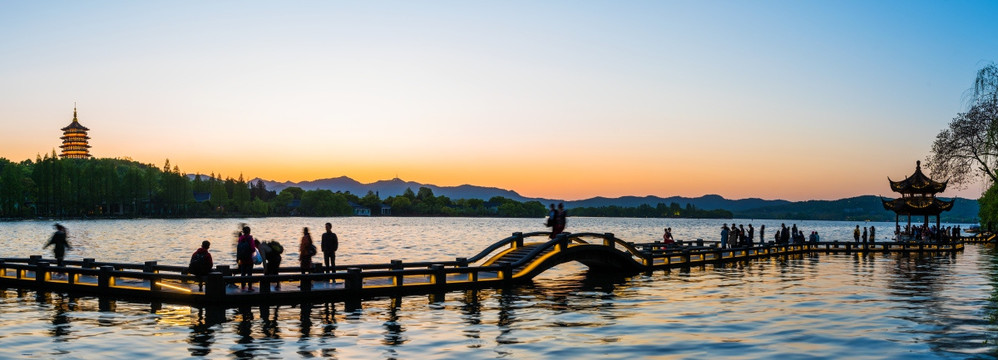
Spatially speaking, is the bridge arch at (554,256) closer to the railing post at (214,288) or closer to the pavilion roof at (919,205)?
the railing post at (214,288)

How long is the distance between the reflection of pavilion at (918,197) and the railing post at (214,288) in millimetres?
62775

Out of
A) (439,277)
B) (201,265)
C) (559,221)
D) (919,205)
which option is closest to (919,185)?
(919,205)

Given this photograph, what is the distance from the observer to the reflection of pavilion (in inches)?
2643

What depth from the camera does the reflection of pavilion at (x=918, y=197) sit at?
67125 millimetres

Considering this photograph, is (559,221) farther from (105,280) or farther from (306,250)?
(105,280)

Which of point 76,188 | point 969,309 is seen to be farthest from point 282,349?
point 76,188

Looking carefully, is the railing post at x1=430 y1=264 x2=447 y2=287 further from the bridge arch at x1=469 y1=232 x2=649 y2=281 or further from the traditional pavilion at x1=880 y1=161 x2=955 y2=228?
the traditional pavilion at x1=880 y1=161 x2=955 y2=228

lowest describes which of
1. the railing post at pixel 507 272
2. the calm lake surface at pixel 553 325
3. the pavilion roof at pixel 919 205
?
the calm lake surface at pixel 553 325

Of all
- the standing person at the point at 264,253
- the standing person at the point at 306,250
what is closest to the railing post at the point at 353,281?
the standing person at the point at 306,250

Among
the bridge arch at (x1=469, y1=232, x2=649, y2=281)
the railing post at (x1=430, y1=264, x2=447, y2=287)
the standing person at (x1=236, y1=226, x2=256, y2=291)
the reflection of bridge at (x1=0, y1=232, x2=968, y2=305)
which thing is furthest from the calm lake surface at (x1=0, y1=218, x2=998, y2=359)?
the standing person at (x1=236, y1=226, x2=256, y2=291)

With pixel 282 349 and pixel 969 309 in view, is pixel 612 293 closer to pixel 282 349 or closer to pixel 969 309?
pixel 969 309

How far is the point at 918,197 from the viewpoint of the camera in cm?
6919

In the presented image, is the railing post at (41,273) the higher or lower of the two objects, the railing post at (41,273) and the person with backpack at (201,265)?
the lower

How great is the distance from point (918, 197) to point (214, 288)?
65694 mm
